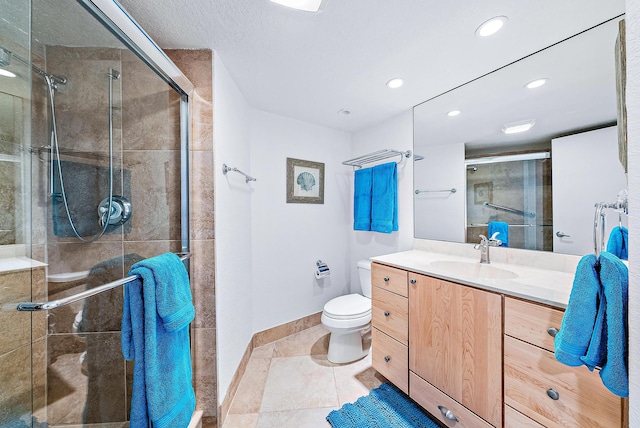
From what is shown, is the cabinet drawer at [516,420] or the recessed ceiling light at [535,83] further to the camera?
the recessed ceiling light at [535,83]

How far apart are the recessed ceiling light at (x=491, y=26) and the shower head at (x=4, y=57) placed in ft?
6.51

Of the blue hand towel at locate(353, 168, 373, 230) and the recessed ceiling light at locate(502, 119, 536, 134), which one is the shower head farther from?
the recessed ceiling light at locate(502, 119, 536, 134)

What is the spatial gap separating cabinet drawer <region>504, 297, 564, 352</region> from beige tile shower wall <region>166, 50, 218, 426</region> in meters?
1.45

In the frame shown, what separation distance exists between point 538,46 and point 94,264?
8.40 ft

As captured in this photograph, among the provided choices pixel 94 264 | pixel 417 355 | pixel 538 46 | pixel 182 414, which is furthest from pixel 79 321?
pixel 538 46

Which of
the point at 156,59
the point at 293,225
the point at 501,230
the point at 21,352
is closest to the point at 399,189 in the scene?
the point at 501,230

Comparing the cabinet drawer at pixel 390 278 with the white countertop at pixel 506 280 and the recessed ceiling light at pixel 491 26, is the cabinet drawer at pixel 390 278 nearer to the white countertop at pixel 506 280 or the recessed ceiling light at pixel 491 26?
the white countertop at pixel 506 280

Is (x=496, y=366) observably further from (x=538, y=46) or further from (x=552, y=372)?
(x=538, y=46)

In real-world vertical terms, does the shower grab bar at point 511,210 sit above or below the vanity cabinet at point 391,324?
above

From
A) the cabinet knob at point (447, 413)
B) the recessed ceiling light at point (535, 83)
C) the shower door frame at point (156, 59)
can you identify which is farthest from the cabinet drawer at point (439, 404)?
the recessed ceiling light at point (535, 83)

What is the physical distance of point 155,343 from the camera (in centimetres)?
82

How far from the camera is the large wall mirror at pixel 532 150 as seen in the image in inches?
43.1

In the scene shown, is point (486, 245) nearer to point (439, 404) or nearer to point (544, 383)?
point (544, 383)

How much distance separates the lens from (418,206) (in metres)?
1.89
